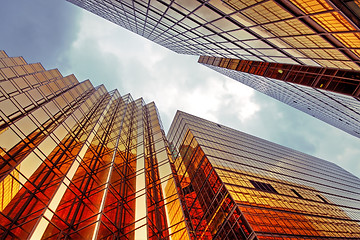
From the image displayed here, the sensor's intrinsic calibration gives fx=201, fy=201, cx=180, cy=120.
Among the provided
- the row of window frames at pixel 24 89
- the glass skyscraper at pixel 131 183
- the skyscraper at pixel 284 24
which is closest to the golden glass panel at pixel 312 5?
the skyscraper at pixel 284 24

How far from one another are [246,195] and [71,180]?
21.9 metres

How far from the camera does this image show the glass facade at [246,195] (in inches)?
966

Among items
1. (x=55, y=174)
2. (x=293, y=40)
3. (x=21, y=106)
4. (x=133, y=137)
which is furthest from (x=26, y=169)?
(x=293, y=40)

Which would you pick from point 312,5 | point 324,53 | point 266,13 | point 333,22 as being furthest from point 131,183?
point 324,53

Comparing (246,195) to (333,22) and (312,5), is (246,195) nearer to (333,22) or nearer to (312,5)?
(333,22)

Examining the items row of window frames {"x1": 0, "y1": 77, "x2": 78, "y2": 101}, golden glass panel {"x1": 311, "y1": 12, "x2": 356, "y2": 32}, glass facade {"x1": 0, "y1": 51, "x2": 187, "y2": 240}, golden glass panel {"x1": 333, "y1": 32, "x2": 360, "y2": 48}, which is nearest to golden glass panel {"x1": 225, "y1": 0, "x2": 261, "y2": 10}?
golden glass panel {"x1": 311, "y1": 12, "x2": 356, "y2": 32}

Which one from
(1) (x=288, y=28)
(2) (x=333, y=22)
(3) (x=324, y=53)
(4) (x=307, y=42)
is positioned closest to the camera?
(2) (x=333, y=22)

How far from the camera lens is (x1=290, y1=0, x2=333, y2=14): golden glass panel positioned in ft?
30.3

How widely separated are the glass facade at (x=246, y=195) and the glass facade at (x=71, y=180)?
3794 millimetres

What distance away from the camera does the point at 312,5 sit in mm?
9711

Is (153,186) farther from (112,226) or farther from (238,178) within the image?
(238,178)

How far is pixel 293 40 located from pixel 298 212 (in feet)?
87.9

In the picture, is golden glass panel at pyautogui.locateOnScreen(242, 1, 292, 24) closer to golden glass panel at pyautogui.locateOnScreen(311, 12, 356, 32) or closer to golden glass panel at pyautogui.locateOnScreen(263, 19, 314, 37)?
golden glass panel at pyautogui.locateOnScreen(263, 19, 314, 37)

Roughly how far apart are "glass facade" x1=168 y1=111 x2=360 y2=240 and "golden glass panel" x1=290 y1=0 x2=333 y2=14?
16.2m
